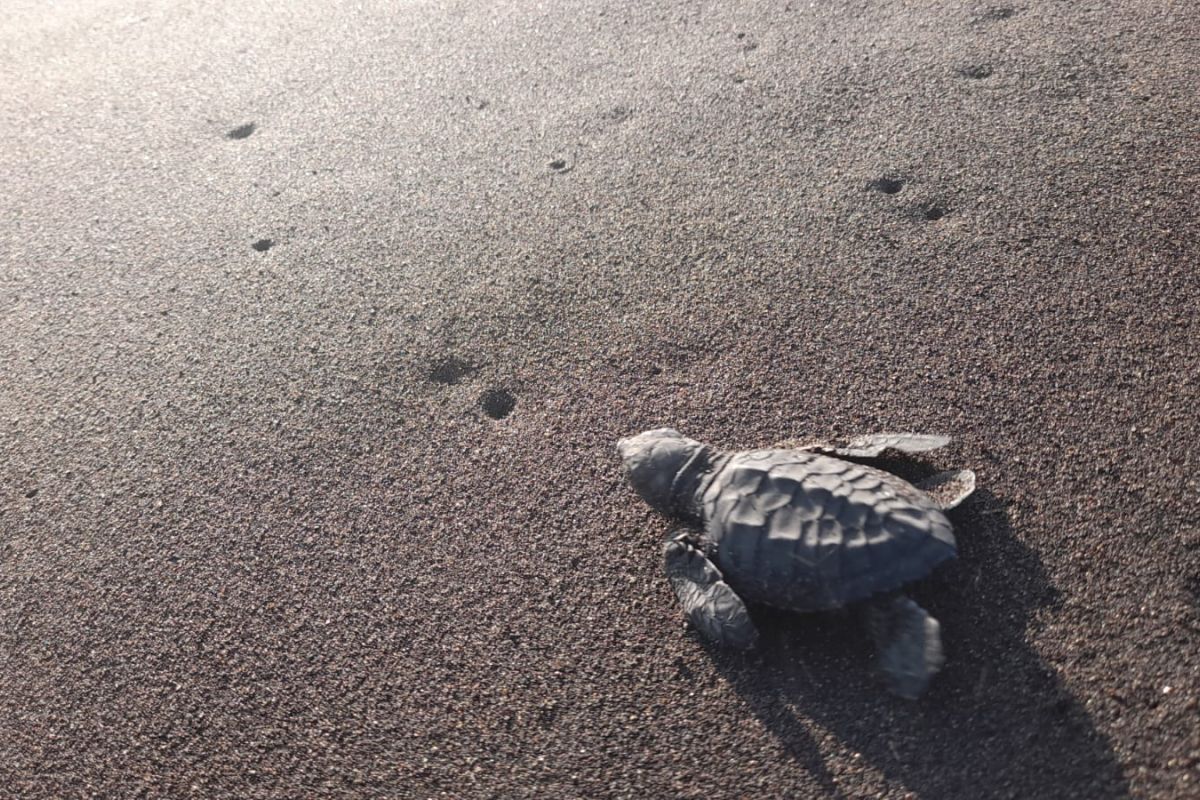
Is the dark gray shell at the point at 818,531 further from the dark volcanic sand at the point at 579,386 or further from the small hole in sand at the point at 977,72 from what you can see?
the small hole in sand at the point at 977,72

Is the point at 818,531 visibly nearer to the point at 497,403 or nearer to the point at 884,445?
the point at 884,445

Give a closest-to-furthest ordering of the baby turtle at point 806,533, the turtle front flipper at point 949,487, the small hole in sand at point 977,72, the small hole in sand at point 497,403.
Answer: the baby turtle at point 806,533, the turtle front flipper at point 949,487, the small hole in sand at point 497,403, the small hole in sand at point 977,72

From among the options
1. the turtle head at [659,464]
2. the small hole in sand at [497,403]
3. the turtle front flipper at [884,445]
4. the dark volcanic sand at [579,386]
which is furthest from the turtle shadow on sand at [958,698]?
the small hole in sand at [497,403]

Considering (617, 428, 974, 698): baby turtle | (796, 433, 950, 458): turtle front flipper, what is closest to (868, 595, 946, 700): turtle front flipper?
(617, 428, 974, 698): baby turtle

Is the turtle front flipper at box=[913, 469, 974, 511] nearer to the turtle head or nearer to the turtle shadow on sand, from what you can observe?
the turtle shadow on sand

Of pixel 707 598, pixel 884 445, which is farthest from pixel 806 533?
pixel 884 445

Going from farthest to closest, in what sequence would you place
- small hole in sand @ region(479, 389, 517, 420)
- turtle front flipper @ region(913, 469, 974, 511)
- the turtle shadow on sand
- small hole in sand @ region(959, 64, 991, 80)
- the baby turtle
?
1. small hole in sand @ region(959, 64, 991, 80)
2. small hole in sand @ region(479, 389, 517, 420)
3. turtle front flipper @ region(913, 469, 974, 511)
4. the baby turtle
5. the turtle shadow on sand

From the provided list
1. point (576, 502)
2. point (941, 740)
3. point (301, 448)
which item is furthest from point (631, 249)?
point (941, 740)
